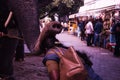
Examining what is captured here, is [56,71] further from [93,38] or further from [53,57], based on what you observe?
[93,38]

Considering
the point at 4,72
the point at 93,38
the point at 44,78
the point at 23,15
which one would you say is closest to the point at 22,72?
the point at 44,78

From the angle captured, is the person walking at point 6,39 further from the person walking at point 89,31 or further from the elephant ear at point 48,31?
the person walking at point 89,31

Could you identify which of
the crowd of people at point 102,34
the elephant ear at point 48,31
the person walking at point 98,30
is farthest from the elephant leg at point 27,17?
the person walking at point 98,30

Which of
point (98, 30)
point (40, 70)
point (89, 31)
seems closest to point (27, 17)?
point (40, 70)

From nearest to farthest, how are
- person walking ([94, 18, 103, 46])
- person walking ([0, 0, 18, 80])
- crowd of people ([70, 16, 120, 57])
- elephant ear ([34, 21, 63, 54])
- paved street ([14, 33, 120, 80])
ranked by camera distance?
1. elephant ear ([34, 21, 63, 54])
2. person walking ([0, 0, 18, 80])
3. paved street ([14, 33, 120, 80])
4. crowd of people ([70, 16, 120, 57])
5. person walking ([94, 18, 103, 46])

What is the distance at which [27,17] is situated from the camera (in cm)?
609

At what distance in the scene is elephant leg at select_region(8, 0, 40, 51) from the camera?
588cm

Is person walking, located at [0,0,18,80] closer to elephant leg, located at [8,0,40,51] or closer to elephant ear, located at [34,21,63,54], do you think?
elephant leg, located at [8,0,40,51]

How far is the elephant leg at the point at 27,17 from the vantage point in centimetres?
588

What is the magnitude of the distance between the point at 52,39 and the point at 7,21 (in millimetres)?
2313

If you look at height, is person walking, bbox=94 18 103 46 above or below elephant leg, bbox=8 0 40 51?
below

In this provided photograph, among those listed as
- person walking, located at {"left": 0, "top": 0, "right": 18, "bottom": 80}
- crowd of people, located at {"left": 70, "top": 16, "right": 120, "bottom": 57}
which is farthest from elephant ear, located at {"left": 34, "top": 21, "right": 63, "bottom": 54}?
crowd of people, located at {"left": 70, "top": 16, "right": 120, "bottom": 57}

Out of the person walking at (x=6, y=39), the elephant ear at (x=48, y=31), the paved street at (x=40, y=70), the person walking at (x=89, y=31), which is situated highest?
the elephant ear at (x=48, y=31)

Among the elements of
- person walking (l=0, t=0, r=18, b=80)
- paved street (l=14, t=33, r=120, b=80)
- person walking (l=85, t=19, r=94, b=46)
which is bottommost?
person walking (l=85, t=19, r=94, b=46)
